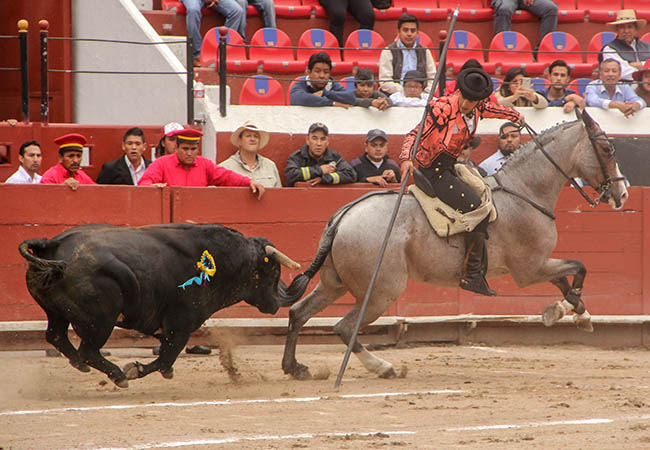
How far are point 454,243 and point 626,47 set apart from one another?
569 cm

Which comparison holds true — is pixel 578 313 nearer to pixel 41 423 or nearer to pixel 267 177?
pixel 267 177

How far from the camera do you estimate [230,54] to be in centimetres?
1155

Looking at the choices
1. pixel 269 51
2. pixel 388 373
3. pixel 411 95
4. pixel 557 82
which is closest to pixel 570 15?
pixel 557 82

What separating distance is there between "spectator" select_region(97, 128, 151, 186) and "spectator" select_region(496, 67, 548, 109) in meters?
3.68

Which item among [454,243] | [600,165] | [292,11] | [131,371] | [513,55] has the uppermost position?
[292,11]

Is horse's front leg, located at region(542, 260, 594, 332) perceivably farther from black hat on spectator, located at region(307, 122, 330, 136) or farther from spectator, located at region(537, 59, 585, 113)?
spectator, located at region(537, 59, 585, 113)

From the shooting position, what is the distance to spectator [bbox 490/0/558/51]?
506 inches

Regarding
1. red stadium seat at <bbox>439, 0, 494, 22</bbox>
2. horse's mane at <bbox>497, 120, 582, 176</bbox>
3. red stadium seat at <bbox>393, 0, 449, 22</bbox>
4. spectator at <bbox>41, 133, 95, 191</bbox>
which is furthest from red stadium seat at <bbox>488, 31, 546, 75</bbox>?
spectator at <bbox>41, 133, 95, 191</bbox>

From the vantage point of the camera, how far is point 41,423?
17.2 feet

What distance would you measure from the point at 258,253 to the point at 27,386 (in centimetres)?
170

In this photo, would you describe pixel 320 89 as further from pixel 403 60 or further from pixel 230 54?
pixel 230 54

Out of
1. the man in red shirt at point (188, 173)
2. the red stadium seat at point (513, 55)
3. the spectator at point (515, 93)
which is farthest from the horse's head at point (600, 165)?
the red stadium seat at point (513, 55)

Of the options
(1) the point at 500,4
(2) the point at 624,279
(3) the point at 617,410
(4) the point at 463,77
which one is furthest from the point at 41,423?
(1) the point at 500,4

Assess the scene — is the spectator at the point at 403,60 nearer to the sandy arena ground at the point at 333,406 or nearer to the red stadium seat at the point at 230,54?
the red stadium seat at the point at 230,54
